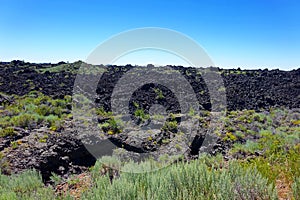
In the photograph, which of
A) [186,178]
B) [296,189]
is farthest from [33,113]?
[296,189]

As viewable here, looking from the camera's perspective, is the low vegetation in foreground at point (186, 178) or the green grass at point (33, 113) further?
the green grass at point (33, 113)

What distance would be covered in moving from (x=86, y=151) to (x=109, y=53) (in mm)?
2960

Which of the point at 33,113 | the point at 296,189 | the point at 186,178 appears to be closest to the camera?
the point at 296,189

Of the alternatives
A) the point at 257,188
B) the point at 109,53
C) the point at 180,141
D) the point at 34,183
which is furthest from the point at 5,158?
the point at 257,188

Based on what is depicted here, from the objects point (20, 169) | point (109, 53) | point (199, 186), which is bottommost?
point (20, 169)

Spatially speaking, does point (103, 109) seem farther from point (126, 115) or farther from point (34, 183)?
point (34, 183)

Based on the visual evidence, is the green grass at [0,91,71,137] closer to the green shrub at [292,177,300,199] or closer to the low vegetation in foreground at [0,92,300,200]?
the low vegetation in foreground at [0,92,300,200]

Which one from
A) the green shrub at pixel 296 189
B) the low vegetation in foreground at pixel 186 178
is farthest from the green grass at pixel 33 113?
the green shrub at pixel 296 189

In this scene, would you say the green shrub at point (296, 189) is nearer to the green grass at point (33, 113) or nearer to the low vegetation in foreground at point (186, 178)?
the low vegetation in foreground at point (186, 178)

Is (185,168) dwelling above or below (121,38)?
below

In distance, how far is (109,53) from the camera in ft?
23.0

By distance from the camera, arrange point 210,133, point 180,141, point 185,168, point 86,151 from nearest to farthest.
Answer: point 185,168 → point 86,151 → point 180,141 → point 210,133

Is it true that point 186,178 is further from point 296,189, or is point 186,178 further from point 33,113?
point 33,113

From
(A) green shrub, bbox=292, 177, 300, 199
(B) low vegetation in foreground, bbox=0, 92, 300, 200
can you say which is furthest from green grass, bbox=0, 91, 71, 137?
(A) green shrub, bbox=292, 177, 300, 199
